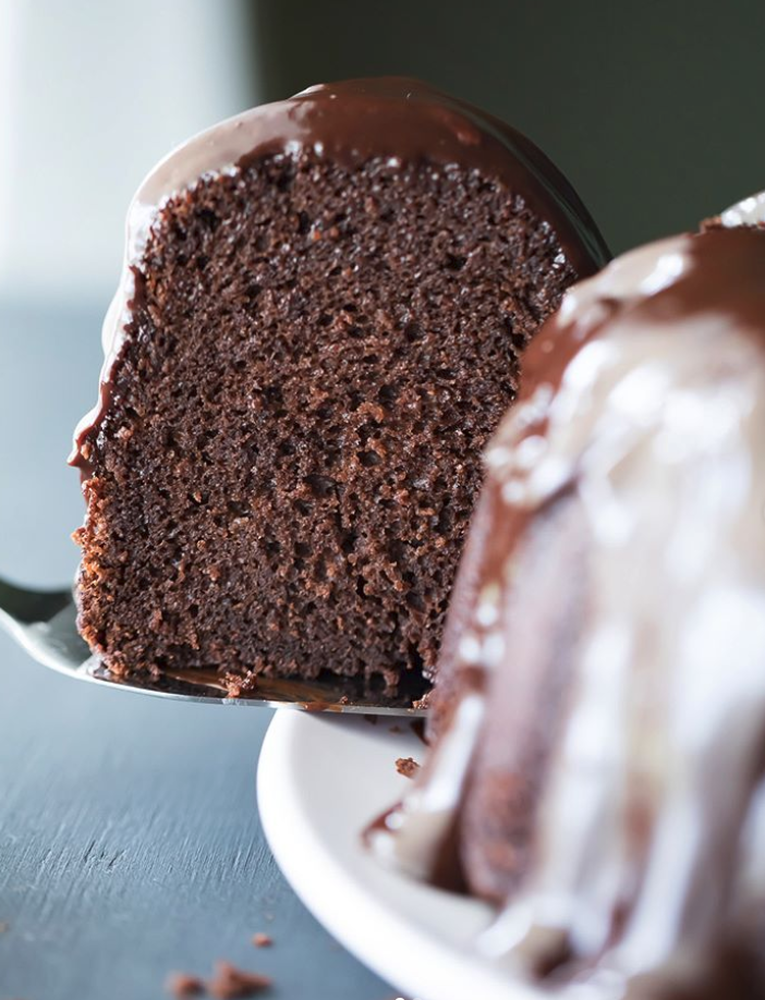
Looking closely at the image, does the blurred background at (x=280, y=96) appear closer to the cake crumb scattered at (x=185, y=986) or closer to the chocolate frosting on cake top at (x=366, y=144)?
the chocolate frosting on cake top at (x=366, y=144)

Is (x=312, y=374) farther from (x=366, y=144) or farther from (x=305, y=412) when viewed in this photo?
(x=366, y=144)

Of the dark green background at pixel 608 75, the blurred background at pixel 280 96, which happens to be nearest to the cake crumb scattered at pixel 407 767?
the blurred background at pixel 280 96

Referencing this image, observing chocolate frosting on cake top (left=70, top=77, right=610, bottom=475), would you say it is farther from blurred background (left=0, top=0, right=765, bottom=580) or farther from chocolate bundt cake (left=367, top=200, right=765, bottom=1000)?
blurred background (left=0, top=0, right=765, bottom=580)

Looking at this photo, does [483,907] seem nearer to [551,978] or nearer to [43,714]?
[551,978]

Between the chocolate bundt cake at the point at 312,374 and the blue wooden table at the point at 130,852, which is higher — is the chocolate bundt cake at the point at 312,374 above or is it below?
above

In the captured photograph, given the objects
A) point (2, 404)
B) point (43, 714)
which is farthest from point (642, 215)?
point (43, 714)

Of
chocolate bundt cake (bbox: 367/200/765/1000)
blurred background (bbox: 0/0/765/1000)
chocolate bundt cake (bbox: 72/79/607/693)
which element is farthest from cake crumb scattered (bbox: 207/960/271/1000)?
blurred background (bbox: 0/0/765/1000)

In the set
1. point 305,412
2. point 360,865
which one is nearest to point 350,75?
point 305,412
